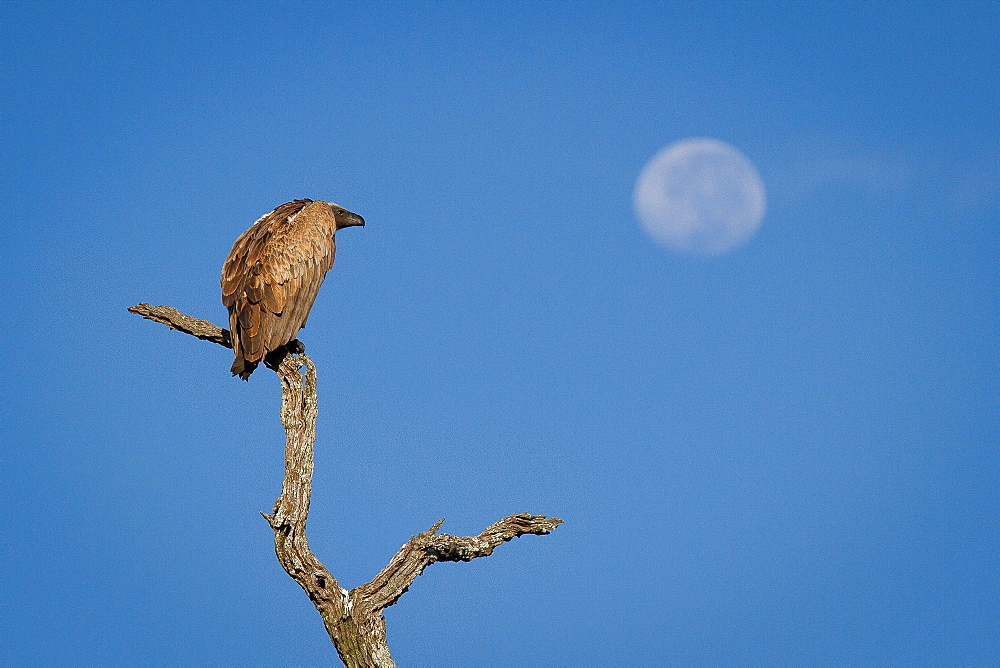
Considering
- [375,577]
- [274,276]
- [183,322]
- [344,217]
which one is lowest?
[375,577]

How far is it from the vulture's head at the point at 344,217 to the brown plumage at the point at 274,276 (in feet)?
1.87

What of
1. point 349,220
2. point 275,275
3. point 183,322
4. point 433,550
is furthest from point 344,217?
point 433,550

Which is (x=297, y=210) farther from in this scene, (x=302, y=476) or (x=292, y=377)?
(x=302, y=476)

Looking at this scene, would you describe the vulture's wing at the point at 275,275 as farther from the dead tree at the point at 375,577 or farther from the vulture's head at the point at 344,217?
the dead tree at the point at 375,577

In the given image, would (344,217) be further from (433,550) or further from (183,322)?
(433,550)

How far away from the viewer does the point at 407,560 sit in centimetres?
658

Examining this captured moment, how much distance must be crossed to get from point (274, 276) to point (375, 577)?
3.57 meters

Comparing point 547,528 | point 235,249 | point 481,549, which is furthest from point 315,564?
point 235,249

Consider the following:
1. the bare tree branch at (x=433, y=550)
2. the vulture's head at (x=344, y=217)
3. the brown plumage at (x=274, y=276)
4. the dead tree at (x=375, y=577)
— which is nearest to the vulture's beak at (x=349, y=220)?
the vulture's head at (x=344, y=217)

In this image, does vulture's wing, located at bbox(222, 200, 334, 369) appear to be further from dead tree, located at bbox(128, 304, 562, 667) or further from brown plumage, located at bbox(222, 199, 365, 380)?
dead tree, located at bbox(128, 304, 562, 667)

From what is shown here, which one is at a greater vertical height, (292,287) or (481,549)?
(292,287)

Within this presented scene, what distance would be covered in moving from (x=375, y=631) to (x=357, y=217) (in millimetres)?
5945

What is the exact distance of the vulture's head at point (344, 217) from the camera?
34.7ft

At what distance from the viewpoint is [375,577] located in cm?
653
